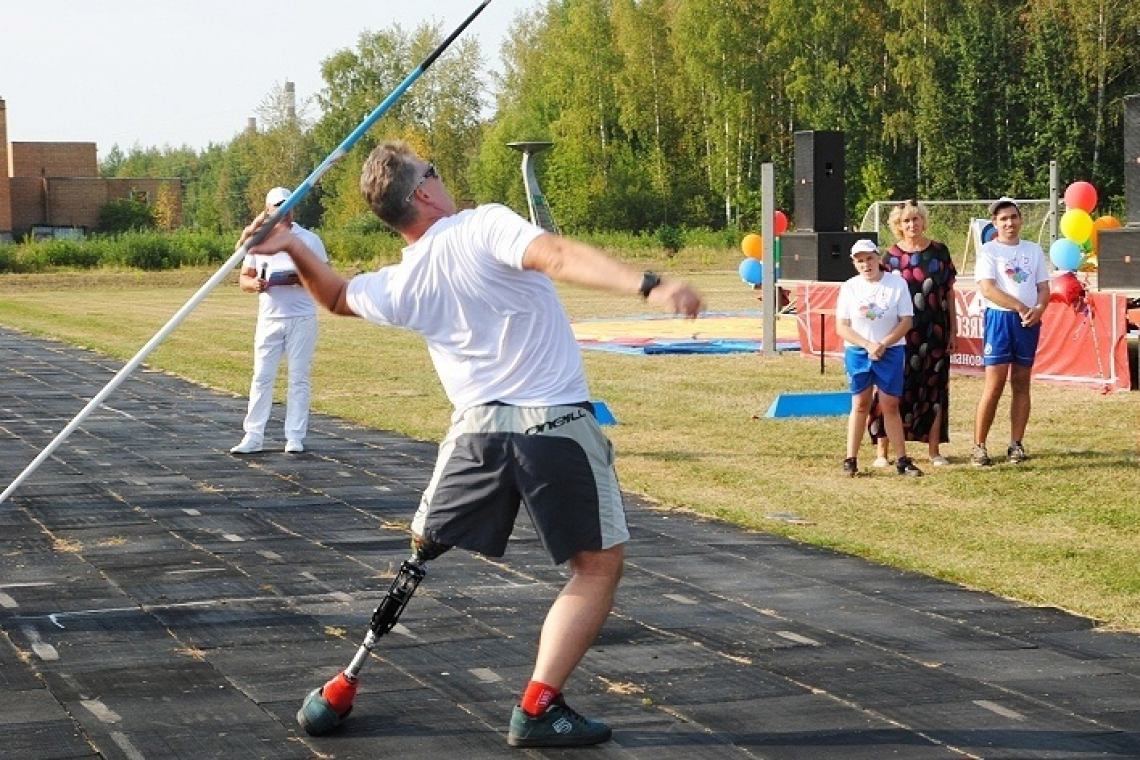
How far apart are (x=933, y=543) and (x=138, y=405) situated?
31.7ft

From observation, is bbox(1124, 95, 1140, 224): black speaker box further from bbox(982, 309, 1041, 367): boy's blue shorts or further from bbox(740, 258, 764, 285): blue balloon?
bbox(740, 258, 764, 285): blue balloon

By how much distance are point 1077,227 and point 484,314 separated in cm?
1738

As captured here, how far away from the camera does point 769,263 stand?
21.1 metres

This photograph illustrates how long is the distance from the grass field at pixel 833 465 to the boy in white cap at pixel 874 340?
31cm

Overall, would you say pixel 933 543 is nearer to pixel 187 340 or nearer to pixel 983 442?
pixel 983 442

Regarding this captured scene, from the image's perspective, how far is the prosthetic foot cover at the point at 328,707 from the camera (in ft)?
17.0

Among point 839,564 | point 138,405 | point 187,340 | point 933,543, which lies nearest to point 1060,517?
point 933,543

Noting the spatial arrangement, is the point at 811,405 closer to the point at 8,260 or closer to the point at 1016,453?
the point at 1016,453

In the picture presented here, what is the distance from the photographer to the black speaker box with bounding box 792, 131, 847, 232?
20578mm

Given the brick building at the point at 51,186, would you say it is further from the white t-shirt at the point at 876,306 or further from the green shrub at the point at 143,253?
the white t-shirt at the point at 876,306

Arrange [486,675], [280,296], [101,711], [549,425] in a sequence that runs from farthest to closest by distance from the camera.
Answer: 1. [280,296]
2. [486,675]
3. [101,711]
4. [549,425]

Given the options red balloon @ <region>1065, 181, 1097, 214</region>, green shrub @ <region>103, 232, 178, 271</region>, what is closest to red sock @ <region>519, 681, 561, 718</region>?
red balloon @ <region>1065, 181, 1097, 214</region>

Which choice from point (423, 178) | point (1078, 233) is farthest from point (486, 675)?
point (1078, 233)

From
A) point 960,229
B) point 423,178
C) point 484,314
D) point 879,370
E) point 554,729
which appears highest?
point 960,229
